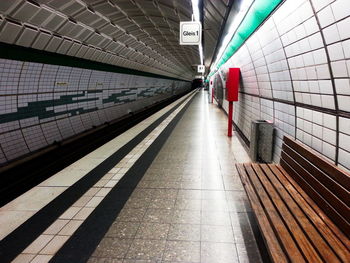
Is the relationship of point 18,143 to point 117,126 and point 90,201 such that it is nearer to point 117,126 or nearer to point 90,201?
point 90,201

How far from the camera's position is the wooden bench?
1.80 metres

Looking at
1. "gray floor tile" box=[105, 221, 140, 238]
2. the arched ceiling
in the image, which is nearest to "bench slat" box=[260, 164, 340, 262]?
"gray floor tile" box=[105, 221, 140, 238]

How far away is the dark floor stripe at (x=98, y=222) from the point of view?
2477 mm

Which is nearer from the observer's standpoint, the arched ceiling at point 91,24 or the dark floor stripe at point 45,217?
the dark floor stripe at point 45,217

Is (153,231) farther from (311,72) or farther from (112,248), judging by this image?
(311,72)

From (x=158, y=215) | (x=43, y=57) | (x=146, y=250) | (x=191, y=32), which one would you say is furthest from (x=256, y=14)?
(x=43, y=57)

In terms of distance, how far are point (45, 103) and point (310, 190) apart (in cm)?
669

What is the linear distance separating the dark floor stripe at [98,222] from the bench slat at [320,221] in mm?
2108

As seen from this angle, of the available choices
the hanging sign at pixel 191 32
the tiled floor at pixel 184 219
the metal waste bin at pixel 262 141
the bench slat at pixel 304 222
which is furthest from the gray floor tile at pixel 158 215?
the hanging sign at pixel 191 32

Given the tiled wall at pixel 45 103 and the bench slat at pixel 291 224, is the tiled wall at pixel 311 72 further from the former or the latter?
the tiled wall at pixel 45 103

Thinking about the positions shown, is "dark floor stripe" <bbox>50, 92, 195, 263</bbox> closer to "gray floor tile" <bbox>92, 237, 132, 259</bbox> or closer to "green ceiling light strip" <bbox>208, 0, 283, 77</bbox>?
"gray floor tile" <bbox>92, 237, 132, 259</bbox>

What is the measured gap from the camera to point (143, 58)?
595 inches

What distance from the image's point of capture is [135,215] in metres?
3.19

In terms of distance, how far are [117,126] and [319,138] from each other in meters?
10.5
